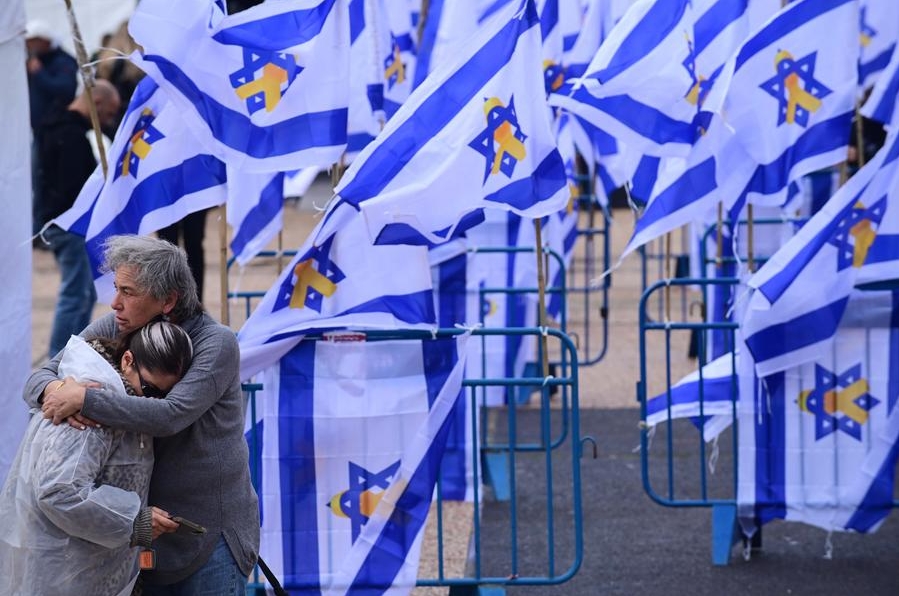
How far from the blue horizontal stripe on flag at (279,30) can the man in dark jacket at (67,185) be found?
146 inches

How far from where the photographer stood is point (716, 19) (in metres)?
6.90

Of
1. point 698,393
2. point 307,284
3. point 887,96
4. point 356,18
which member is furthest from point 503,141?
point 887,96

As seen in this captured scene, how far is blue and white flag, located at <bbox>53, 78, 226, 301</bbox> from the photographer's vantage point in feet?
18.8

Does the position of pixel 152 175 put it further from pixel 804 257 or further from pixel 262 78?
pixel 804 257

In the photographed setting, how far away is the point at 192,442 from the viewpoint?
4145 mm

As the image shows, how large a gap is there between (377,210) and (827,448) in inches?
91.1

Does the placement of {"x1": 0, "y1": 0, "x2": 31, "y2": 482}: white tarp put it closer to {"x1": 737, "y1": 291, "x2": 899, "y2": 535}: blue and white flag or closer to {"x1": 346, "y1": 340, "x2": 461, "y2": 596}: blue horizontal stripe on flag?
{"x1": 346, "y1": 340, "x2": 461, "y2": 596}: blue horizontal stripe on flag

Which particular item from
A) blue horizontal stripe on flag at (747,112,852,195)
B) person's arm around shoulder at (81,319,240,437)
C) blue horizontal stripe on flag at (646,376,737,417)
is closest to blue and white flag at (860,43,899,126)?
blue horizontal stripe on flag at (747,112,852,195)

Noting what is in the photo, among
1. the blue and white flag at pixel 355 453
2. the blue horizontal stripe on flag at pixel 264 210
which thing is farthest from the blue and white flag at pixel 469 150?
the blue horizontal stripe on flag at pixel 264 210

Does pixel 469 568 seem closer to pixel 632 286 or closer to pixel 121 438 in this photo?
pixel 121 438

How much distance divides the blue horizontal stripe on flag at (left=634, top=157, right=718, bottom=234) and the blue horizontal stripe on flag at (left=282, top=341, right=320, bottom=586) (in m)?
2.04

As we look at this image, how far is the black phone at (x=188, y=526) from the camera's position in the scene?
4.06m

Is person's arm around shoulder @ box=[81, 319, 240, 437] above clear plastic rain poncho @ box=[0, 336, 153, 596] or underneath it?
above

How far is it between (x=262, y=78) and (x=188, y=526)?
203 cm
